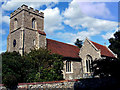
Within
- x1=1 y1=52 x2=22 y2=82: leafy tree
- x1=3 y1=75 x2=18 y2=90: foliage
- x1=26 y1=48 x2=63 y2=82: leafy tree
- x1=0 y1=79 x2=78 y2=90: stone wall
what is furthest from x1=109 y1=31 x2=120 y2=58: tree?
x1=3 y1=75 x2=18 y2=90: foliage

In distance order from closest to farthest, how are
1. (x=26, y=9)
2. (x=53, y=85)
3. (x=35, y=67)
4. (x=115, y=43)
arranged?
(x=53, y=85) → (x=35, y=67) → (x=26, y=9) → (x=115, y=43)

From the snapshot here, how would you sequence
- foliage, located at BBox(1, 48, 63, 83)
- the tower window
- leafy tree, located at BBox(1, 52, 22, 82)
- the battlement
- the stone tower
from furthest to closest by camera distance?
1. the tower window
2. the battlement
3. the stone tower
4. foliage, located at BBox(1, 48, 63, 83)
5. leafy tree, located at BBox(1, 52, 22, 82)

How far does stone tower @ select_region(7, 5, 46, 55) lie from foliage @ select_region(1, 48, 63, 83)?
534 cm

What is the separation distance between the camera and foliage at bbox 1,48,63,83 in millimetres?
13823

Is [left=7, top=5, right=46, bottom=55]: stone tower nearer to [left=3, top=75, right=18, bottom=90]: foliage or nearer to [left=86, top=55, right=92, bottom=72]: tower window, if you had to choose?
[left=3, top=75, right=18, bottom=90]: foliage

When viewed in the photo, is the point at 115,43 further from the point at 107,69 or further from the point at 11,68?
the point at 11,68

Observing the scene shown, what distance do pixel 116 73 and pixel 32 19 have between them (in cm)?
1738

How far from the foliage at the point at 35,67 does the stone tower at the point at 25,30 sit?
17.5ft

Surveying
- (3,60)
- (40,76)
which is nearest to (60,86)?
(40,76)

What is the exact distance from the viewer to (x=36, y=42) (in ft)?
73.2

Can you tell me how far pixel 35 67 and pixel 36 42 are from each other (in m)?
7.82

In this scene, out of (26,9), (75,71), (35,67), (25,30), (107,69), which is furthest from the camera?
(75,71)

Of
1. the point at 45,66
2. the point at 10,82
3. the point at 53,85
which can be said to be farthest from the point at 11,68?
the point at 53,85

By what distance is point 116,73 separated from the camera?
1232 centimetres
